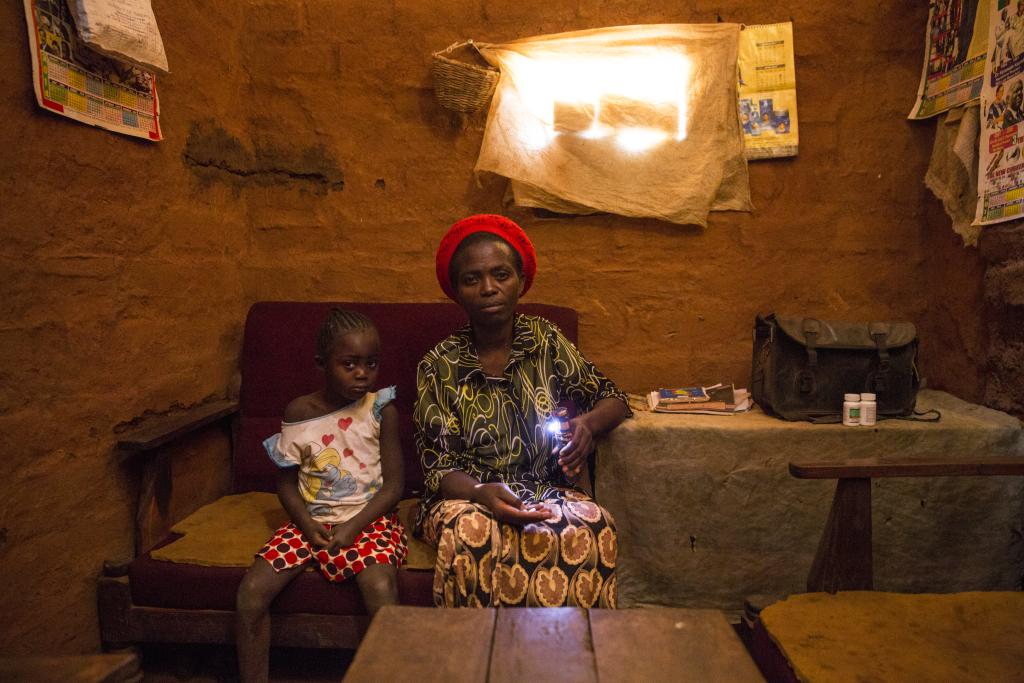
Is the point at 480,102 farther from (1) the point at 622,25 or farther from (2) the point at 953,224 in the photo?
(2) the point at 953,224

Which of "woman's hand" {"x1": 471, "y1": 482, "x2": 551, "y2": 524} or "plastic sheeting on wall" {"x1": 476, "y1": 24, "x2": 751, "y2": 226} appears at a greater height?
"plastic sheeting on wall" {"x1": 476, "y1": 24, "x2": 751, "y2": 226}

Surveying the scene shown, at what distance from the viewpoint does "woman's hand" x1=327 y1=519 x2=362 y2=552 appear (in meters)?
2.09

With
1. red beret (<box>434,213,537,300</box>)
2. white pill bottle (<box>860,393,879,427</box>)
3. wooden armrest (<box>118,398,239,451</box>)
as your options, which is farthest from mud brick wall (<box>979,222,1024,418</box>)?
wooden armrest (<box>118,398,239,451</box>)

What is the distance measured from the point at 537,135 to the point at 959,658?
92.5 inches

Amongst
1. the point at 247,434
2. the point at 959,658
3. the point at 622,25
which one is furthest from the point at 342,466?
the point at 622,25

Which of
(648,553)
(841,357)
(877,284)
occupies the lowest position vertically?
(648,553)

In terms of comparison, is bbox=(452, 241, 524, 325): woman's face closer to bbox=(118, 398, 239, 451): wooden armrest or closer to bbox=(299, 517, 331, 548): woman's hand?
bbox=(299, 517, 331, 548): woman's hand

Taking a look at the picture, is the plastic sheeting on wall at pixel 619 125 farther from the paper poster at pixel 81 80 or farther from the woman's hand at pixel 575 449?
the paper poster at pixel 81 80

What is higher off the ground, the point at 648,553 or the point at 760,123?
the point at 760,123

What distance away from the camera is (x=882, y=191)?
10.2ft

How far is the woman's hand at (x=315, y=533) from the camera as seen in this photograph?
210 cm

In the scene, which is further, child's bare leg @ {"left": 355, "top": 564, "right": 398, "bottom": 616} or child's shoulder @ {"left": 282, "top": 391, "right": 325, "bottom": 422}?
child's shoulder @ {"left": 282, "top": 391, "right": 325, "bottom": 422}

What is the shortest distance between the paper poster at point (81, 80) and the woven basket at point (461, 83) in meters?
1.07

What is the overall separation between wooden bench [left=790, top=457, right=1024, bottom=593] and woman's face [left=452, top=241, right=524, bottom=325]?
3.19 feet
